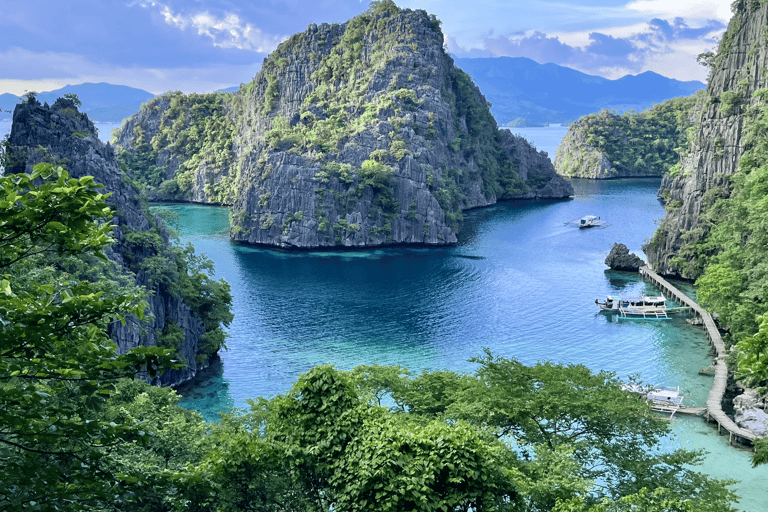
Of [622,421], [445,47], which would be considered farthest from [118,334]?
[445,47]

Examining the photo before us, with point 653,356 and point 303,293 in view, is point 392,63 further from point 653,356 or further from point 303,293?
point 653,356

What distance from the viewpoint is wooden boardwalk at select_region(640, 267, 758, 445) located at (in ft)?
111

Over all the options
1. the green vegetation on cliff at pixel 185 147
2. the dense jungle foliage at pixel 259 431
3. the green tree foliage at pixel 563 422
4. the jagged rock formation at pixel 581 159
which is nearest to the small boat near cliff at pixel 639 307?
the dense jungle foliage at pixel 259 431

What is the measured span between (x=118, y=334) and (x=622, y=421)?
28.9 m

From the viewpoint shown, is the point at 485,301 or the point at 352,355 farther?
the point at 485,301

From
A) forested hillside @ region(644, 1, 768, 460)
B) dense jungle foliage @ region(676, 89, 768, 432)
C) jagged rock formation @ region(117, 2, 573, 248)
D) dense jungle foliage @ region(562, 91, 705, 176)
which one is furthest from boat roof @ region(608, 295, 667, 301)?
dense jungle foliage @ region(562, 91, 705, 176)

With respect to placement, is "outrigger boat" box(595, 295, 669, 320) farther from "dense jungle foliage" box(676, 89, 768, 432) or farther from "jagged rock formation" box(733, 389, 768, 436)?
"jagged rock formation" box(733, 389, 768, 436)

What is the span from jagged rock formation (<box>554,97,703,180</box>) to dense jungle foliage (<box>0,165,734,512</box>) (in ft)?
469

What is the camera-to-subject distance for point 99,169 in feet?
150

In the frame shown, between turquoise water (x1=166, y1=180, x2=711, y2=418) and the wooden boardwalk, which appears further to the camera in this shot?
turquoise water (x1=166, y1=180, x2=711, y2=418)

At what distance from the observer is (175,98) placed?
14512cm

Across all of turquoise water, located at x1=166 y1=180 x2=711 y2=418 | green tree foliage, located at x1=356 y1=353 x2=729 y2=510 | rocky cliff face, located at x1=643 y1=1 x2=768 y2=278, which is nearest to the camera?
green tree foliage, located at x1=356 y1=353 x2=729 y2=510

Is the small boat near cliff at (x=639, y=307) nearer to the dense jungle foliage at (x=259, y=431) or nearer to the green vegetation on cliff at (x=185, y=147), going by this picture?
the dense jungle foliage at (x=259, y=431)

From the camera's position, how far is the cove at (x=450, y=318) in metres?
43.0
